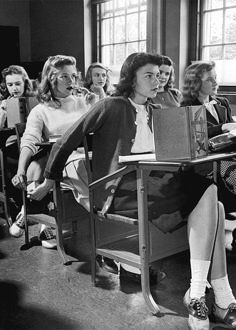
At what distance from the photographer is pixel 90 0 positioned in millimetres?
5848

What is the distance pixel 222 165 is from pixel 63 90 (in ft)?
3.66

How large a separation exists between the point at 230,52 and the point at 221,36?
0.18 metres

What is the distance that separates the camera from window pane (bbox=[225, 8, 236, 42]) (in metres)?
4.25

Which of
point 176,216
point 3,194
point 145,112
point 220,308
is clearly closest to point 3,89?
point 3,194

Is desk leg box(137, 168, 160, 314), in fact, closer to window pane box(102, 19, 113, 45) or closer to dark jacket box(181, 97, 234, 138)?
dark jacket box(181, 97, 234, 138)

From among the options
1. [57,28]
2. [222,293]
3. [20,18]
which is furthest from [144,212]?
[20,18]

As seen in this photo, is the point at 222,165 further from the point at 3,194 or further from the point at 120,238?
the point at 3,194

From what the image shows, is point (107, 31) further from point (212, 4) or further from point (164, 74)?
point (164, 74)

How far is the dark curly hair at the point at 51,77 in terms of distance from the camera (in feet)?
9.78

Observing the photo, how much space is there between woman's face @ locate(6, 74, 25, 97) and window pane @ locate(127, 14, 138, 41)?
6.02ft

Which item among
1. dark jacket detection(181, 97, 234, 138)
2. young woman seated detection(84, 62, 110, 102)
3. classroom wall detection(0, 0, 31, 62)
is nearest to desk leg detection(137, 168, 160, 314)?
dark jacket detection(181, 97, 234, 138)

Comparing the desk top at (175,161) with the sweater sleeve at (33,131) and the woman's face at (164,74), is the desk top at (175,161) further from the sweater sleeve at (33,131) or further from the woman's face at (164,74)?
the woman's face at (164,74)

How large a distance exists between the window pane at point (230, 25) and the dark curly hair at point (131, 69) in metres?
2.30

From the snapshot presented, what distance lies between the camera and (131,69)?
2.25m
